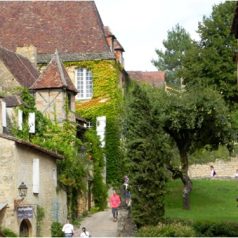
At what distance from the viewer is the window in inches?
2066

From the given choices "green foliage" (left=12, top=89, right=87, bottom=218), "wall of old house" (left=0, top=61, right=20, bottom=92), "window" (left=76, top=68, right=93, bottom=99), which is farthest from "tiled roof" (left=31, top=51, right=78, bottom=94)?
"window" (left=76, top=68, right=93, bottom=99)

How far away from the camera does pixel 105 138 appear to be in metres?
50.3

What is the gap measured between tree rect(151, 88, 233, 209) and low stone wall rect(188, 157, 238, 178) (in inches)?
757

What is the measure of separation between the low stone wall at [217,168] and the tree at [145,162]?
27.6 m

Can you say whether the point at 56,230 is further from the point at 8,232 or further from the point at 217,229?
the point at 217,229

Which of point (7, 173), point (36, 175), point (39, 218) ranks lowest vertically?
point (39, 218)

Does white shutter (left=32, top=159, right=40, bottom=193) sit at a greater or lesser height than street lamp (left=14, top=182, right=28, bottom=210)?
greater

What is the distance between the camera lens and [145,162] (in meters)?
34.7

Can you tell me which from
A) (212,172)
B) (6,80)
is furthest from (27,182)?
(212,172)

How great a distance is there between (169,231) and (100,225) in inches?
308

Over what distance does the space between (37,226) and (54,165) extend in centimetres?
371

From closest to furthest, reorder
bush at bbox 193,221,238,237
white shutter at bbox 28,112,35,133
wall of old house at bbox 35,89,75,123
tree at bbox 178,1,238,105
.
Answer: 1. bush at bbox 193,221,238,237
2. white shutter at bbox 28,112,35,133
3. wall of old house at bbox 35,89,75,123
4. tree at bbox 178,1,238,105

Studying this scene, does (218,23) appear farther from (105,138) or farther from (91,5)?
(105,138)

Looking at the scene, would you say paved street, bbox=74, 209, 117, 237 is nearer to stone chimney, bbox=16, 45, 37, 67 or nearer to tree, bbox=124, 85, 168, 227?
tree, bbox=124, 85, 168, 227
